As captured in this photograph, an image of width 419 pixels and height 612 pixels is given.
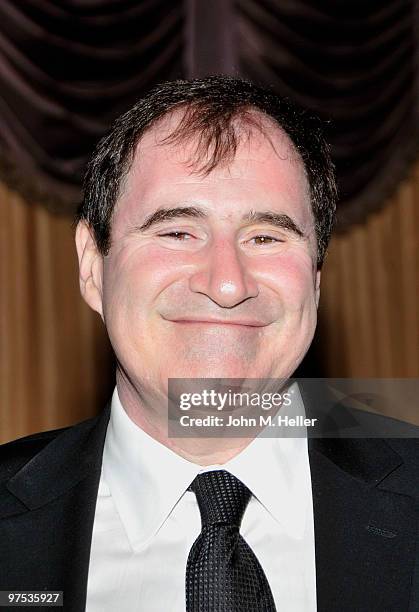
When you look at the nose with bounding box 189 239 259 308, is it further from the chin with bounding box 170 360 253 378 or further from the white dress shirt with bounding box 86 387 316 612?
the white dress shirt with bounding box 86 387 316 612

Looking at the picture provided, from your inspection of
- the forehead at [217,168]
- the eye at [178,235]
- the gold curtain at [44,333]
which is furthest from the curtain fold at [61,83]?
the eye at [178,235]

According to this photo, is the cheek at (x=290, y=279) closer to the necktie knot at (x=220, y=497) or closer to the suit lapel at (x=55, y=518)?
the necktie knot at (x=220, y=497)

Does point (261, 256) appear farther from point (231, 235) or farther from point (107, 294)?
point (107, 294)

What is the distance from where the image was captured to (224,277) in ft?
4.58

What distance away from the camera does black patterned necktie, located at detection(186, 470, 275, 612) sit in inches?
51.3

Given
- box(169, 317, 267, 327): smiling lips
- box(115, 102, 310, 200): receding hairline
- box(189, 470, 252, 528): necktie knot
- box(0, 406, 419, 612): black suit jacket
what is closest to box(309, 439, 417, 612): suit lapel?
box(0, 406, 419, 612): black suit jacket

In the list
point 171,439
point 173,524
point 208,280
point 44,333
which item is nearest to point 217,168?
point 208,280

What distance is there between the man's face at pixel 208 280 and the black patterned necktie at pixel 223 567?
0.21m

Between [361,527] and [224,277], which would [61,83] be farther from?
[361,527]

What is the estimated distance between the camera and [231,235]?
1444 mm

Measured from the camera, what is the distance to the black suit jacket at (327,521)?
1.34m

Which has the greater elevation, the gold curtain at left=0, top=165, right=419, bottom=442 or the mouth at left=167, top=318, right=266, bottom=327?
the gold curtain at left=0, top=165, right=419, bottom=442

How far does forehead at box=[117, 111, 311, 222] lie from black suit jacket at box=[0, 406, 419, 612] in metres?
0.42

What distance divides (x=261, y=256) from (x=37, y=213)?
2150 mm
